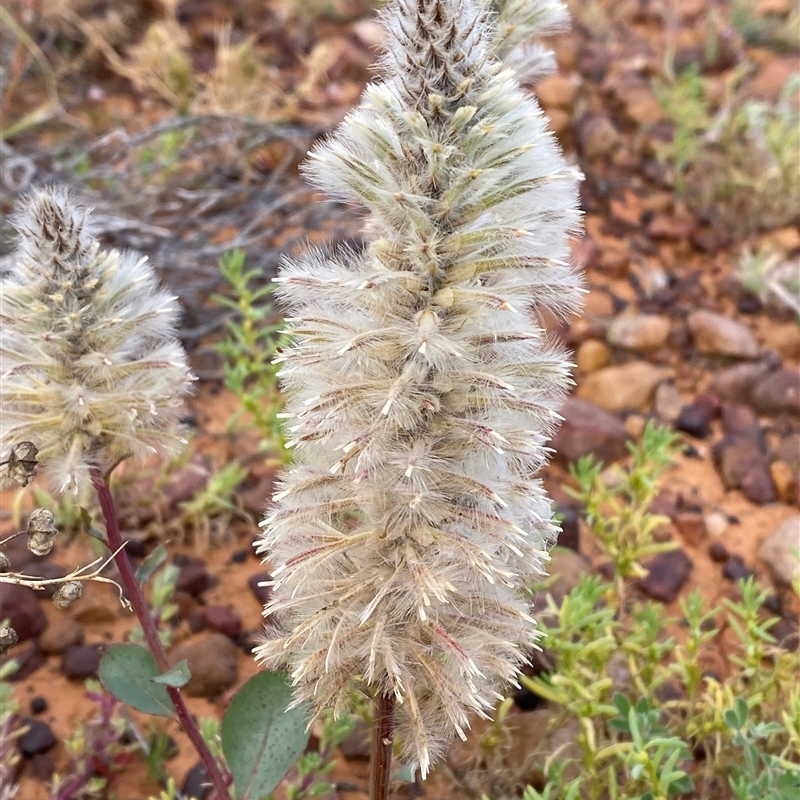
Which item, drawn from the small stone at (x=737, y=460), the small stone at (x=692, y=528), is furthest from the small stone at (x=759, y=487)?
the small stone at (x=692, y=528)

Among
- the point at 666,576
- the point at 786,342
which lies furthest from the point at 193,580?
the point at 786,342

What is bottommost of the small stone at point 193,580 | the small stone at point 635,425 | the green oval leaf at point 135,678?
the small stone at point 635,425

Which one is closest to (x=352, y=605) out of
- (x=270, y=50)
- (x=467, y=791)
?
(x=467, y=791)

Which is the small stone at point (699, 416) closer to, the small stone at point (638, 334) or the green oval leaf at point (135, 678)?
the small stone at point (638, 334)

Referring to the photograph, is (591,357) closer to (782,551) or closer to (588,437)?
(588,437)

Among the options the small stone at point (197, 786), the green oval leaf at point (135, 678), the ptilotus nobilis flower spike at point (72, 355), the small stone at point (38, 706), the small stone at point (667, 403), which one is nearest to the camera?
the ptilotus nobilis flower spike at point (72, 355)

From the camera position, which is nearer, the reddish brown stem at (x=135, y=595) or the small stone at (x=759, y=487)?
the reddish brown stem at (x=135, y=595)

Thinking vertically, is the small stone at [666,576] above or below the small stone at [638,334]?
below
